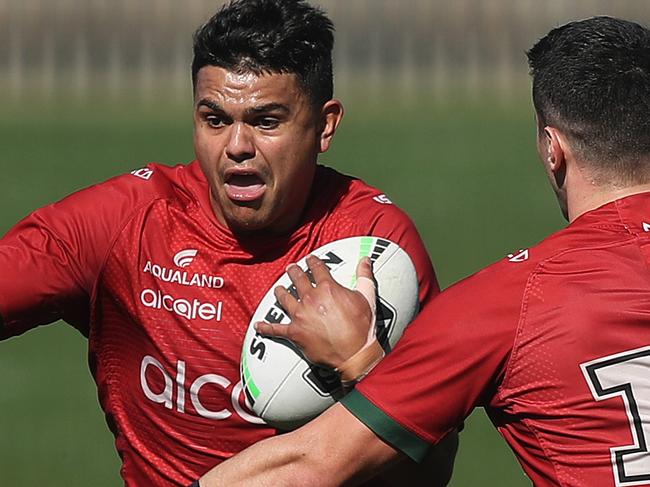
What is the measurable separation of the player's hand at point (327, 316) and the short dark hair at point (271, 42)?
787 millimetres

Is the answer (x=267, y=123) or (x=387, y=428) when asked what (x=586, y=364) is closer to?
(x=387, y=428)

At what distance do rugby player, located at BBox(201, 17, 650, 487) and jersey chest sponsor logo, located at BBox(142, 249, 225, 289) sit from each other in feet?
3.78

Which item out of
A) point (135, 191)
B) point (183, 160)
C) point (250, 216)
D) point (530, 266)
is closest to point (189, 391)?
point (250, 216)

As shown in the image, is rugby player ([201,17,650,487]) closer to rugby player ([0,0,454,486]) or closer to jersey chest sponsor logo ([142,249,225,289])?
rugby player ([0,0,454,486])

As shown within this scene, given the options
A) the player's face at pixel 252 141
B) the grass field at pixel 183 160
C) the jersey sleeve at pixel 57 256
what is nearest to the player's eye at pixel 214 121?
the player's face at pixel 252 141

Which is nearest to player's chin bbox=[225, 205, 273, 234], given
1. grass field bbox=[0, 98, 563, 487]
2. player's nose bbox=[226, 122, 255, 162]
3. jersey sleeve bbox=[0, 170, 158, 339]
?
player's nose bbox=[226, 122, 255, 162]

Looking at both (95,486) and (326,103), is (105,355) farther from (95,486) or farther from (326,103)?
(95,486)

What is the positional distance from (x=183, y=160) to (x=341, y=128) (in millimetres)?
2464

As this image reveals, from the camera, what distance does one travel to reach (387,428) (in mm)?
3512

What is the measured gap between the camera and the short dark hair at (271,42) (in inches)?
182

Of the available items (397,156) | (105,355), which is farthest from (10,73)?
(105,355)

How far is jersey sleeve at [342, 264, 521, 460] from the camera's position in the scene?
3.49 m

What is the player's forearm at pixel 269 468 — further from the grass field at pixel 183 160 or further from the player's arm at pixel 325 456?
the grass field at pixel 183 160

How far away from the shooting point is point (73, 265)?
470cm
